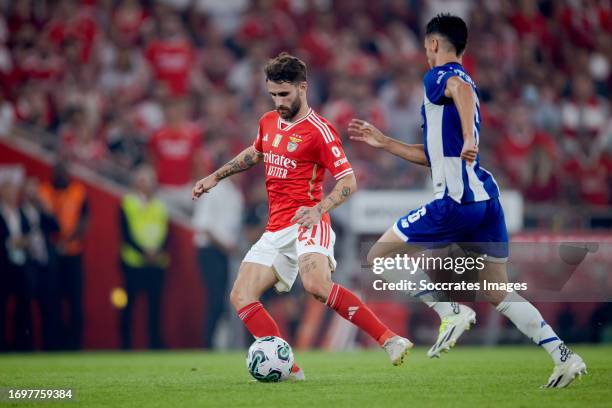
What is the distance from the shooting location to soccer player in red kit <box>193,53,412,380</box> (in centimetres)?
823

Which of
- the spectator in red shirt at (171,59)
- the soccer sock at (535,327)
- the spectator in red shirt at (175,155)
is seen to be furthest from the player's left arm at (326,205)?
the spectator in red shirt at (171,59)

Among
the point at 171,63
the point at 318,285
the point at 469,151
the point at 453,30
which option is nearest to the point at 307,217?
the point at 318,285

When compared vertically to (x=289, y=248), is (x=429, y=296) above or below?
below

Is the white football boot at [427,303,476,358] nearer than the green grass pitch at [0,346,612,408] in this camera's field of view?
No

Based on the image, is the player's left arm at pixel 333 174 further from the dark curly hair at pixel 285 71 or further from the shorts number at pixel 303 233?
the dark curly hair at pixel 285 71

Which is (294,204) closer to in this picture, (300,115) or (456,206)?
(300,115)

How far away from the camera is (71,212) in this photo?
15.0 metres

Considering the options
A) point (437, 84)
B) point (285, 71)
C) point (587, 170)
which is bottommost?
point (587, 170)

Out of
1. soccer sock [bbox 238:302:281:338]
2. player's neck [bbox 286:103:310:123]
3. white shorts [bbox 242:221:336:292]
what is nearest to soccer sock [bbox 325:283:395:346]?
white shorts [bbox 242:221:336:292]

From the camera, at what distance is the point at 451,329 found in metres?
7.92

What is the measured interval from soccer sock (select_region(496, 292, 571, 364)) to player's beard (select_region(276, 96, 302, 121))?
2.26m

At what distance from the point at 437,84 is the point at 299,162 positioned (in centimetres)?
138

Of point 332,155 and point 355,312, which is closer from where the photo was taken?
point 355,312

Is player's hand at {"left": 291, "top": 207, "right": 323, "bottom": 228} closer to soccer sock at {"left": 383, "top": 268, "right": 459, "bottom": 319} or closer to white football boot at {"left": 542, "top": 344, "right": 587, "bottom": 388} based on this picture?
soccer sock at {"left": 383, "top": 268, "right": 459, "bottom": 319}
